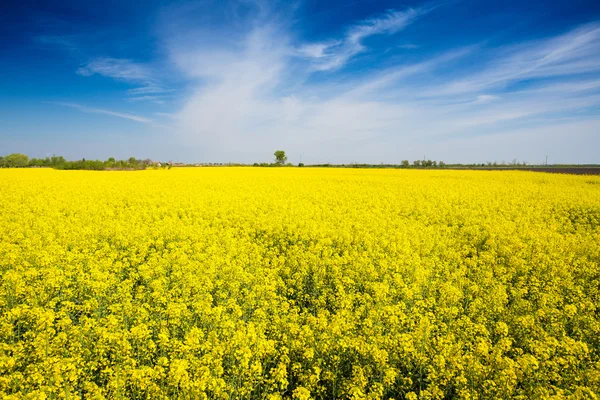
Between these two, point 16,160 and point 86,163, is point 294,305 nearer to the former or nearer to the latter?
point 86,163

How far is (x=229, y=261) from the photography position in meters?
7.82

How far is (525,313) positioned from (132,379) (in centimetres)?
709

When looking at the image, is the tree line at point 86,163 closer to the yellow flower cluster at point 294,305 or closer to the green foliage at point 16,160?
the green foliage at point 16,160

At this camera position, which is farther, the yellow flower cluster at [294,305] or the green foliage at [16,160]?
the green foliage at [16,160]

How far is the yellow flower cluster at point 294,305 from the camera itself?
4.06 m

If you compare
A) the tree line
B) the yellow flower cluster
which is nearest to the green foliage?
the tree line

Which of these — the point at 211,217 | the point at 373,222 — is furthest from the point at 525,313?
the point at 211,217

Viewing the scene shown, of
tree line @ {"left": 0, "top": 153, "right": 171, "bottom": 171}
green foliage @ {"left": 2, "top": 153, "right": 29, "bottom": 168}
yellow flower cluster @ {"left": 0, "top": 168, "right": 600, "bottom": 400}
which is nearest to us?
yellow flower cluster @ {"left": 0, "top": 168, "right": 600, "bottom": 400}

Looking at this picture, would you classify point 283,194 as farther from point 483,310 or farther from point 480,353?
point 480,353

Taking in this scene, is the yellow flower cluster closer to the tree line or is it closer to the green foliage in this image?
the tree line

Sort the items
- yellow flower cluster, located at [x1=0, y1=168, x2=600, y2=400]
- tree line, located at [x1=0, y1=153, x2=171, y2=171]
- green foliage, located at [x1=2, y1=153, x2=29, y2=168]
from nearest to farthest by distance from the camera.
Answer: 1. yellow flower cluster, located at [x1=0, y1=168, x2=600, y2=400]
2. tree line, located at [x1=0, y1=153, x2=171, y2=171]
3. green foliage, located at [x1=2, y1=153, x2=29, y2=168]

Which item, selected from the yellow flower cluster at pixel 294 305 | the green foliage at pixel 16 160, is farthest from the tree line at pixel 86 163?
the yellow flower cluster at pixel 294 305

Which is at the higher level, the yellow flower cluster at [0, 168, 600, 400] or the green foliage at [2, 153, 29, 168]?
the green foliage at [2, 153, 29, 168]

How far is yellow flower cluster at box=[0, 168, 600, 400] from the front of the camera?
4062mm
